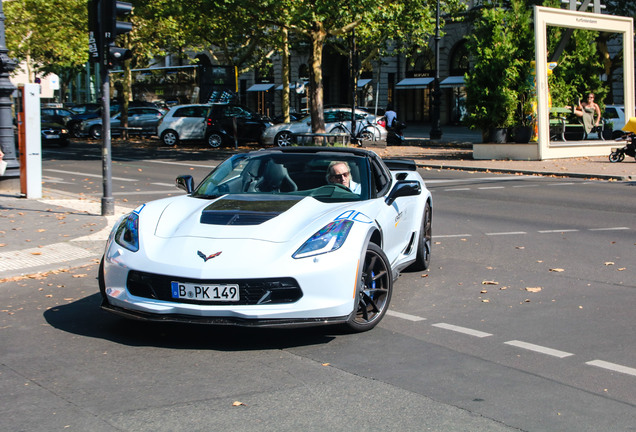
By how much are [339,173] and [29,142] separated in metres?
8.96

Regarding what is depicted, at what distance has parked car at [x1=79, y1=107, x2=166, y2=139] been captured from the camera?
39.4 meters

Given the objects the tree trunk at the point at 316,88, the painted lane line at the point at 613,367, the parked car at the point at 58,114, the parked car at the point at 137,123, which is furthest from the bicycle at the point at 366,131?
the painted lane line at the point at 613,367

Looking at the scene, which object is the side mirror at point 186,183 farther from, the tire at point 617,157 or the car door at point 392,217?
the tire at point 617,157

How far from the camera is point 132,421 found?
3961 mm

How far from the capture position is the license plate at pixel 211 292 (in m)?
5.14

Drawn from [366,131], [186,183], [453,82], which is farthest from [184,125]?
[186,183]

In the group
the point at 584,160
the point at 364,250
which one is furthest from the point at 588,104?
the point at 364,250

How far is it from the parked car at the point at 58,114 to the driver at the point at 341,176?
35659 mm

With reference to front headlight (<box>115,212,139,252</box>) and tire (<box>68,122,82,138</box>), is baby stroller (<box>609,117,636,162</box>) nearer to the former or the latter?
front headlight (<box>115,212,139,252</box>)

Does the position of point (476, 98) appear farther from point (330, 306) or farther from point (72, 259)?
point (330, 306)

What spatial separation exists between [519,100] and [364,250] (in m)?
19.6

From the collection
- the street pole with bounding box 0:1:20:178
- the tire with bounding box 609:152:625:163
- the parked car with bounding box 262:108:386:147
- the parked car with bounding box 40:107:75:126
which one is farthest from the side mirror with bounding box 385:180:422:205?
the parked car with bounding box 40:107:75:126

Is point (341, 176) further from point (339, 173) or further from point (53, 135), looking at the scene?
point (53, 135)

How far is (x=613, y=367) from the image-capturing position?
4.83 meters
